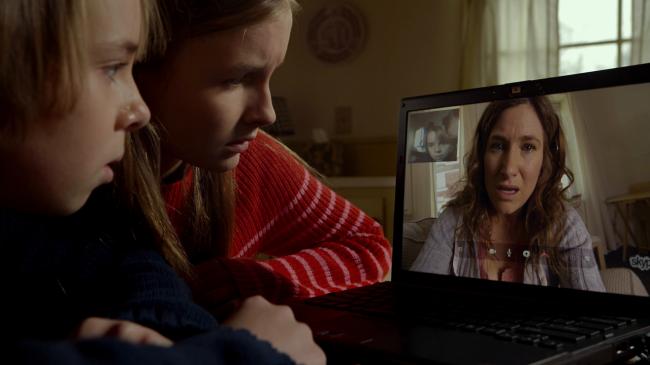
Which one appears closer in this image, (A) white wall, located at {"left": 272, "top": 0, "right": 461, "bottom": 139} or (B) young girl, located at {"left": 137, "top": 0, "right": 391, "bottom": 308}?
(B) young girl, located at {"left": 137, "top": 0, "right": 391, "bottom": 308}

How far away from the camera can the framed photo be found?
2.76 feet

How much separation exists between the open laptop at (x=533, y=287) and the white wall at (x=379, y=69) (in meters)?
2.28

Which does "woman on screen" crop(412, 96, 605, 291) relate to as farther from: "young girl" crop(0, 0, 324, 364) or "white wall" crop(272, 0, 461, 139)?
"white wall" crop(272, 0, 461, 139)

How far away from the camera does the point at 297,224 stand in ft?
3.45

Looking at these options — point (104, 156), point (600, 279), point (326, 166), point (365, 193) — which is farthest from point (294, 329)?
point (326, 166)

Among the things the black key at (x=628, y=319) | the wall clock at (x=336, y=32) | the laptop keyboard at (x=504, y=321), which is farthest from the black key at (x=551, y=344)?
the wall clock at (x=336, y=32)

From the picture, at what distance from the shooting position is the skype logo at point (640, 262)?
0.63 meters

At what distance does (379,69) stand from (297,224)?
7.75 feet

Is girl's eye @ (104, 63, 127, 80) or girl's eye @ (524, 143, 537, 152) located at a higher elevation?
girl's eye @ (104, 63, 127, 80)

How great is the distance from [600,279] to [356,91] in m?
2.76

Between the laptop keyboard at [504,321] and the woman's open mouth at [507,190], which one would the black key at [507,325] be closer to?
the laptop keyboard at [504,321]

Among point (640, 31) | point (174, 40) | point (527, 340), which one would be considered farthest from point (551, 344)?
point (640, 31)

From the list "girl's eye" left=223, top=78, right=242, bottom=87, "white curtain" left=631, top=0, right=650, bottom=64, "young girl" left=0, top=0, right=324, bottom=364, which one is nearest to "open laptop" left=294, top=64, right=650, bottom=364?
"young girl" left=0, top=0, right=324, bottom=364

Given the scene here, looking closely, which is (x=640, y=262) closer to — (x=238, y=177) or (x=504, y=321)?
(x=504, y=321)
